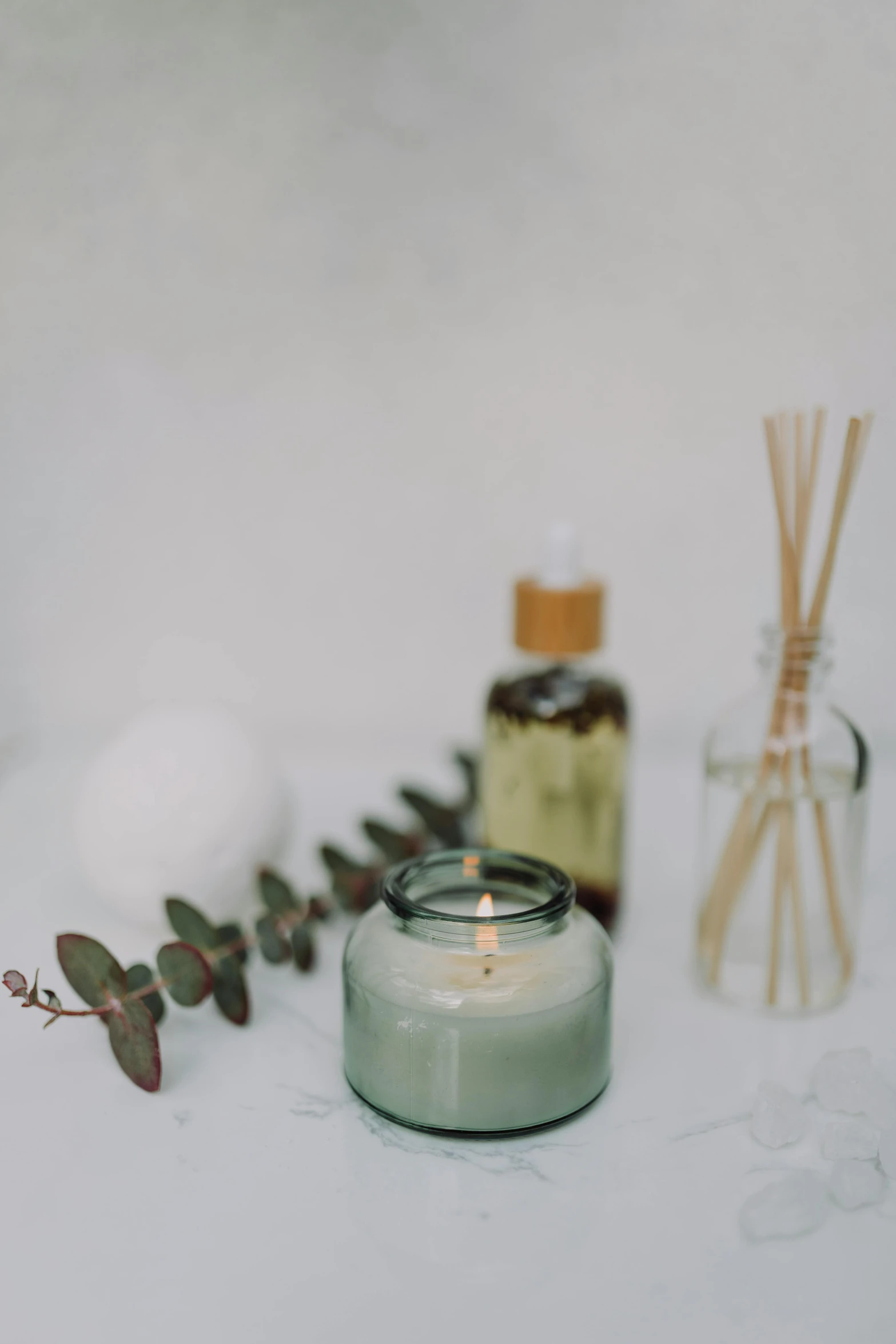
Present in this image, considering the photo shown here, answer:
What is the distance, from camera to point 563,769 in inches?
23.7

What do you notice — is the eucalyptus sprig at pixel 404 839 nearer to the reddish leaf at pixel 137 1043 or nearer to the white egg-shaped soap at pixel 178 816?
the white egg-shaped soap at pixel 178 816

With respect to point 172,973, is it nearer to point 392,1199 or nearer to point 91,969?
point 91,969

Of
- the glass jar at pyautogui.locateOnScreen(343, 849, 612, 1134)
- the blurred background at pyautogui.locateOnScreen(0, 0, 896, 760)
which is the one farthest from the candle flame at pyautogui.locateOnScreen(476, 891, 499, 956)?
the blurred background at pyautogui.locateOnScreen(0, 0, 896, 760)

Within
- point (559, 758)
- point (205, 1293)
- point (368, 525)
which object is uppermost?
point (368, 525)

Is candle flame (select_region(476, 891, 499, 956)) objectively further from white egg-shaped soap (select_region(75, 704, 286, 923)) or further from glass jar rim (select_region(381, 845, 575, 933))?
white egg-shaped soap (select_region(75, 704, 286, 923))

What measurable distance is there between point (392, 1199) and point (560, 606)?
0.97 ft

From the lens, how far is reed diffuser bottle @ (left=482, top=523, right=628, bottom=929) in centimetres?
59

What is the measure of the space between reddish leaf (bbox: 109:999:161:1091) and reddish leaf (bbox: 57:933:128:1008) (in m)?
0.02

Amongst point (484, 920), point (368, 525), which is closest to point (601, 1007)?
point (484, 920)

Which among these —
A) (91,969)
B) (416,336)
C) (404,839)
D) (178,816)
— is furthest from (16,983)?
(416,336)

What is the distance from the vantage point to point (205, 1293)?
0.37m

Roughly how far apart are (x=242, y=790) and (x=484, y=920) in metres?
0.20

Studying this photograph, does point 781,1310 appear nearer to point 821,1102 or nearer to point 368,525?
point 821,1102

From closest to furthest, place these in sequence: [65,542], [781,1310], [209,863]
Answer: [781,1310], [209,863], [65,542]
